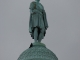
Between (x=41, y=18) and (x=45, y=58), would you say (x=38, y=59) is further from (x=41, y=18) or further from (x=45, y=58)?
(x=41, y=18)

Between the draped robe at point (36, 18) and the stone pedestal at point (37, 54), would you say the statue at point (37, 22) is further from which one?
the stone pedestal at point (37, 54)

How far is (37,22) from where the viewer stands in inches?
981

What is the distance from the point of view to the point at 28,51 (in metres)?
23.3

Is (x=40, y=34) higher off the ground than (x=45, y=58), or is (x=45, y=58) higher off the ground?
(x=40, y=34)

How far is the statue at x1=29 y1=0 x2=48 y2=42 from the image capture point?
24797 millimetres

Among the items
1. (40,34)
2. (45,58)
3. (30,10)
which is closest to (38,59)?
(45,58)

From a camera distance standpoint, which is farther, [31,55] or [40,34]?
[40,34]

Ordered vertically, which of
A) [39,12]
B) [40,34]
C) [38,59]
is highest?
[39,12]

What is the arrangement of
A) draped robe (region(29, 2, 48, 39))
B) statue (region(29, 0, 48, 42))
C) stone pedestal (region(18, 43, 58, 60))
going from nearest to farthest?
stone pedestal (region(18, 43, 58, 60)), statue (region(29, 0, 48, 42)), draped robe (region(29, 2, 48, 39))

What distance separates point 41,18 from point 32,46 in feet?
8.06

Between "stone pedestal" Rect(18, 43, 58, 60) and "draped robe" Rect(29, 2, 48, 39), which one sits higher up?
"draped robe" Rect(29, 2, 48, 39)

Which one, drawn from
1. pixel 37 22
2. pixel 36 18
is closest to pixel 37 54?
pixel 37 22

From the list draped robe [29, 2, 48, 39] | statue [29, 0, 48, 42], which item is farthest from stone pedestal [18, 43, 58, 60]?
draped robe [29, 2, 48, 39]

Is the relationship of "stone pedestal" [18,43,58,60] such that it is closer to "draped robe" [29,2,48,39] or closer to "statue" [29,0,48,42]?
"statue" [29,0,48,42]
